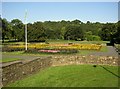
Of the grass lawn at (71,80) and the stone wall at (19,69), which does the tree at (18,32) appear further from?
the grass lawn at (71,80)

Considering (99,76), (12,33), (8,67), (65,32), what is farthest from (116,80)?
(65,32)

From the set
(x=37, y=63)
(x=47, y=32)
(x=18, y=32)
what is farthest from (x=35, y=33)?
(x=37, y=63)

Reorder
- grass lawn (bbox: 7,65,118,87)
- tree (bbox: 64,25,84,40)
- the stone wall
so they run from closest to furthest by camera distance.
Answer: the stone wall
grass lawn (bbox: 7,65,118,87)
tree (bbox: 64,25,84,40)

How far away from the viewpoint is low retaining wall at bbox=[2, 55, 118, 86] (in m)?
10.9

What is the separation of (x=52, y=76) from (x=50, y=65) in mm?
4357

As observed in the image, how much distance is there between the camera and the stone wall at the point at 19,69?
10.6m

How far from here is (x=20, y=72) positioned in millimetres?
12609

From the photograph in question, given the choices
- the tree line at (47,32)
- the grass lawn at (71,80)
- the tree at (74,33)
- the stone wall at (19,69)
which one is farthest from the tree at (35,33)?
the grass lawn at (71,80)

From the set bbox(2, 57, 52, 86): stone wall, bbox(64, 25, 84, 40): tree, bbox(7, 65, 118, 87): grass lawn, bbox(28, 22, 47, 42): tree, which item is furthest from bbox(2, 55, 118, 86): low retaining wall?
bbox(64, 25, 84, 40): tree

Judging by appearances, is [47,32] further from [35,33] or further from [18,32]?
[35,33]

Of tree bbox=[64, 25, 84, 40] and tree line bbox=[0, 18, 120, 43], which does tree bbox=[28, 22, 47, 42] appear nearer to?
tree line bbox=[0, 18, 120, 43]

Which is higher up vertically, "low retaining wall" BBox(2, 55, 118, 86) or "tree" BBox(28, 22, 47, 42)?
"tree" BBox(28, 22, 47, 42)

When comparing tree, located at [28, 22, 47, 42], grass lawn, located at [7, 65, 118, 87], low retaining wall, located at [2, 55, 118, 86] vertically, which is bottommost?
grass lawn, located at [7, 65, 118, 87]

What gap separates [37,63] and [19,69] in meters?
3.39
